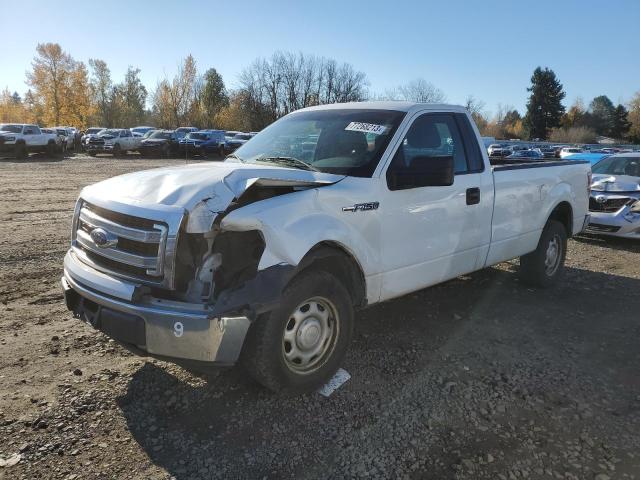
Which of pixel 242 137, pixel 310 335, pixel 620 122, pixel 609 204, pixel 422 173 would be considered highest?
pixel 620 122

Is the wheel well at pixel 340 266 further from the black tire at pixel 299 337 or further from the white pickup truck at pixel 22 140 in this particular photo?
the white pickup truck at pixel 22 140

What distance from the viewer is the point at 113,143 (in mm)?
34094

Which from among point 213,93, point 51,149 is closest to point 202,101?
point 213,93

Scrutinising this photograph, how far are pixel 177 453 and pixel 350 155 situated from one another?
2379 mm

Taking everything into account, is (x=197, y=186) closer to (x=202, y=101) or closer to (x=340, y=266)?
(x=340, y=266)

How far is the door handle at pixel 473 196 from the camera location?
455cm

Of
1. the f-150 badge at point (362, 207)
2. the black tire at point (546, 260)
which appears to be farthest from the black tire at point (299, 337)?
the black tire at point (546, 260)

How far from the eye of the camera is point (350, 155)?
3.90 m

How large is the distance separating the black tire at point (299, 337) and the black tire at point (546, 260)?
3.40m

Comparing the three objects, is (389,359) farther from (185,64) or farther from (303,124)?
(185,64)

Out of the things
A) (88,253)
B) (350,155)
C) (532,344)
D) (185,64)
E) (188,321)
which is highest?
(185,64)

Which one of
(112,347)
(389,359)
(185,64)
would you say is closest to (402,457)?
(389,359)

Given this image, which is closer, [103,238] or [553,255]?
[103,238]

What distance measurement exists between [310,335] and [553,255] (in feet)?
13.7
